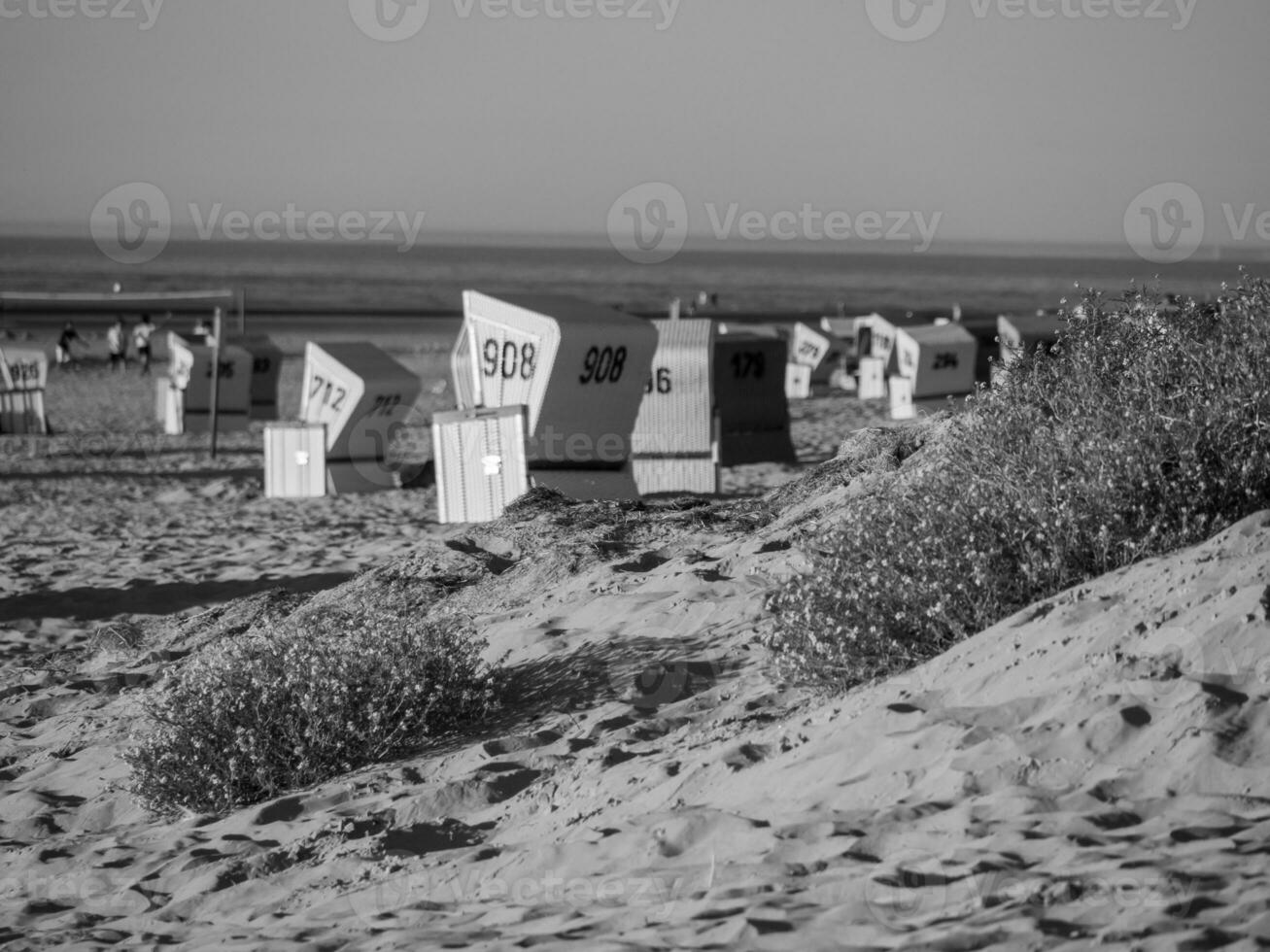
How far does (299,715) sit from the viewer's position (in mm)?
5312

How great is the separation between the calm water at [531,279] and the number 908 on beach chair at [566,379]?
120 feet

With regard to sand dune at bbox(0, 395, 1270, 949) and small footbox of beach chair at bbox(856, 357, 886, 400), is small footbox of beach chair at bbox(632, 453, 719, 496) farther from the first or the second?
small footbox of beach chair at bbox(856, 357, 886, 400)

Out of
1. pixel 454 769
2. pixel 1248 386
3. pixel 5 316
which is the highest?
pixel 5 316

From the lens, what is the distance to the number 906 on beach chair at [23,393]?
23062 millimetres

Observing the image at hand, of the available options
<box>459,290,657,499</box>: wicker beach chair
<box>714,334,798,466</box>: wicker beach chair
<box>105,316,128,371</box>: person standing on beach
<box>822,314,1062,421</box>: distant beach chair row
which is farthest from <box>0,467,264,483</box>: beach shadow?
<box>105,316,128,371</box>: person standing on beach

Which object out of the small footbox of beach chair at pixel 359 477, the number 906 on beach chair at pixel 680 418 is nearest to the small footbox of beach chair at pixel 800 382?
the small footbox of beach chair at pixel 359 477

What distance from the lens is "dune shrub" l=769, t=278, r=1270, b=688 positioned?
474cm

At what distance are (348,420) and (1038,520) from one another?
12247mm

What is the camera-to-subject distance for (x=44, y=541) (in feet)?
40.4

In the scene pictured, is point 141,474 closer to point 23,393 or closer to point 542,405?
point 23,393

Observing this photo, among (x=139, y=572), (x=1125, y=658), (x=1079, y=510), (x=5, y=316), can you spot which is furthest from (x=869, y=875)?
(x=5, y=316)

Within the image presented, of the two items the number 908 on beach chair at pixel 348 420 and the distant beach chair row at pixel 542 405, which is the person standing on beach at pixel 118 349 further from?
the distant beach chair row at pixel 542 405

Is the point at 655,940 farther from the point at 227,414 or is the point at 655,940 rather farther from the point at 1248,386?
the point at 227,414

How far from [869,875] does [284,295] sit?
244ft
